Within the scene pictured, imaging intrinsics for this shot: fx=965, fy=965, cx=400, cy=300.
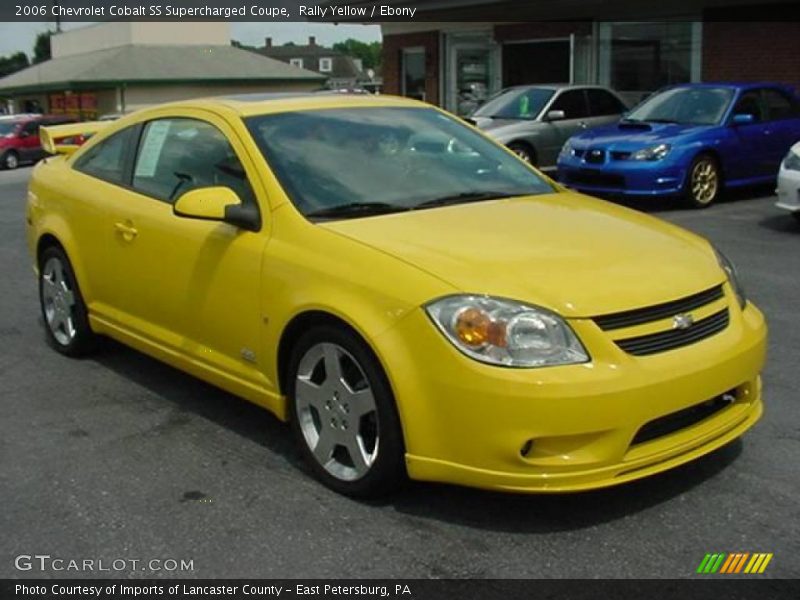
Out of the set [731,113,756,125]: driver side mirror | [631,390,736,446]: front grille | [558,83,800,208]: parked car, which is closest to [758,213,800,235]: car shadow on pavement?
[558,83,800,208]: parked car

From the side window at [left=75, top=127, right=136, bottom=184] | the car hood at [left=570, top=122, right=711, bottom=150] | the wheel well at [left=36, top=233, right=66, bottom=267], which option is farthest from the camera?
the car hood at [left=570, top=122, right=711, bottom=150]

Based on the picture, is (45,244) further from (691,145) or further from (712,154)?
(712,154)

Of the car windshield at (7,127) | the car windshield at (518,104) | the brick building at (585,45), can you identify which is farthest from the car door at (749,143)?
the car windshield at (7,127)

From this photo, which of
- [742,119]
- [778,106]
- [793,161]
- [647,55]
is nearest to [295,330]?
[793,161]

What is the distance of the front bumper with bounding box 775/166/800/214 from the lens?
9016 millimetres

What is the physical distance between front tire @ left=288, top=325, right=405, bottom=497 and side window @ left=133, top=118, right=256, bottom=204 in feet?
2.83

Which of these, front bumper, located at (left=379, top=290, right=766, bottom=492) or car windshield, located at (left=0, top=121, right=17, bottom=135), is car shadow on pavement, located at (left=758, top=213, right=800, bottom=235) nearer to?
front bumper, located at (left=379, top=290, right=766, bottom=492)

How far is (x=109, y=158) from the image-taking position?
5.46 meters

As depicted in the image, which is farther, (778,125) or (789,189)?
Result: (778,125)

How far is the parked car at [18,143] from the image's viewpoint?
29.4 meters

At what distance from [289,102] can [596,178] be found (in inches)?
289

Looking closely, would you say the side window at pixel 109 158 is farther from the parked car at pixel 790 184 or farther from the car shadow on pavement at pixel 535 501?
the parked car at pixel 790 184
